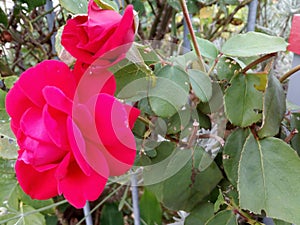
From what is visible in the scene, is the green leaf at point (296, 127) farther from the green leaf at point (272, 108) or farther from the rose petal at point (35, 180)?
the rose petal at point (35, 180)

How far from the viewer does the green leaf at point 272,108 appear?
1.20 ft

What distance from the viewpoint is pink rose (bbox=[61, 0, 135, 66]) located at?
273 millimetres

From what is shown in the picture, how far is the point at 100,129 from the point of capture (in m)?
0.26

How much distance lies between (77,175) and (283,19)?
86 cm

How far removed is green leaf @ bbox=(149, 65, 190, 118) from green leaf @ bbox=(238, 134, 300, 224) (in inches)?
3.4

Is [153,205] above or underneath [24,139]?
underneath

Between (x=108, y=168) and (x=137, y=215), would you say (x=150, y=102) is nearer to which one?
(x=108, y=168)

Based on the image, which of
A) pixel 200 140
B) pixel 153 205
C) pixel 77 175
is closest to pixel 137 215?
pixel 153 205

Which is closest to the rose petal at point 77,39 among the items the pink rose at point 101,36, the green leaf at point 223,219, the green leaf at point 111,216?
the pink rose at point 101,36

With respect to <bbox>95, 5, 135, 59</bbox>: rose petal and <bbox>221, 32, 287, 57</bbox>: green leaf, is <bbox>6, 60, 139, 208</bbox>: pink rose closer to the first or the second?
<bbox>95, 5, 135, 59</bbox>: rose petal

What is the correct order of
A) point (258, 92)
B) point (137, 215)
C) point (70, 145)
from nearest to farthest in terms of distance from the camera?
1. point (70, 145)
2. point (258, 92)
3. point (137, 215)

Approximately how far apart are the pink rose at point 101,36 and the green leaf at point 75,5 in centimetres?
6

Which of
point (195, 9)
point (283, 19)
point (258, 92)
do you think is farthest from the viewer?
point (283, 19)

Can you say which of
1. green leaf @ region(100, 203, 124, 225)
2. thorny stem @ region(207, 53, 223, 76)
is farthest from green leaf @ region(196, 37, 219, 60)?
green leaf @ region(100, 203, 124, 225)
